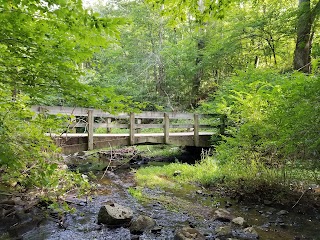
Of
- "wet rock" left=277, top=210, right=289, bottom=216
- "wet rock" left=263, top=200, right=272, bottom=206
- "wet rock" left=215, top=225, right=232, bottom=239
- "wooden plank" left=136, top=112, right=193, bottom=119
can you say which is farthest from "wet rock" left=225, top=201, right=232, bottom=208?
"wooden plank" left=136, top=112, right=193, bottom=119

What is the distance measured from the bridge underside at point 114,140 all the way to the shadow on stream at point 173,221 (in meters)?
1.50

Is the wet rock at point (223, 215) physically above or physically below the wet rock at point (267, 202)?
below

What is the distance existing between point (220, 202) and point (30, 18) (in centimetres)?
592

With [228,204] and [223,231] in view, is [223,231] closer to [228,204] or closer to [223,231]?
[223,231]

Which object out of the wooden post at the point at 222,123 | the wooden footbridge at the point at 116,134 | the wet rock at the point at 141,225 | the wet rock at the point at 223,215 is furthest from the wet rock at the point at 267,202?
the wooden post at the point at 222,123

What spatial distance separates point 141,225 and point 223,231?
1.50 metres

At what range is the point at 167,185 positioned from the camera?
8.48 metres

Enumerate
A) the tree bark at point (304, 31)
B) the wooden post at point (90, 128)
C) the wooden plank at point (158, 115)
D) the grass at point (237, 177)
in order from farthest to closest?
the wooden plank at point (158, 115) → the wooden post at point (90, 128) → the tree bark at point (304, 31) → the grass at point (237, 177)

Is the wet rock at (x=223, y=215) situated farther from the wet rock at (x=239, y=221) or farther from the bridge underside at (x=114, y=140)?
the bridge underside at (x=114, y=140)

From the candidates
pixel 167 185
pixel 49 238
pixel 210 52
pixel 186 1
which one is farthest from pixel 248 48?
pixel 49 238

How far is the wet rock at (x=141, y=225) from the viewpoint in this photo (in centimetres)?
505

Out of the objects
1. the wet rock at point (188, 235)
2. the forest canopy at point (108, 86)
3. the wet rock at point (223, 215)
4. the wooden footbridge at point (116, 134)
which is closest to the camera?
the forest canopy at point (108, 86)

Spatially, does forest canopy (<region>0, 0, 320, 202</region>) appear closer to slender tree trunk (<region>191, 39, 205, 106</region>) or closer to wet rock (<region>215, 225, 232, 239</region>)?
wet rock (<region>215, 225, 232, 239</region>)

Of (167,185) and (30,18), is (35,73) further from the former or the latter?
(167,185)
